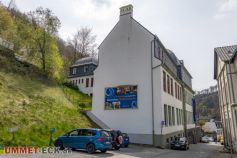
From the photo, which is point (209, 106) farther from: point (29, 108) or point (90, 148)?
point (90, 148)

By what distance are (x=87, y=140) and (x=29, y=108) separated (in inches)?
331

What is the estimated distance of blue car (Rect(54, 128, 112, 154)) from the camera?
46.3 ft

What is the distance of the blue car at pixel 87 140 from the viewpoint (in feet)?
46.3

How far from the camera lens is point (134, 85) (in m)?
25.0

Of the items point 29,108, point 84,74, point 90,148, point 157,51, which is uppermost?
point 84,74

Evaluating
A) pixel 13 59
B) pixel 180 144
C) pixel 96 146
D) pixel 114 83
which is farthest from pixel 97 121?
pixel 13 59

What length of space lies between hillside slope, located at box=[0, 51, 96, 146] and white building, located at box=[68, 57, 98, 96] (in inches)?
592

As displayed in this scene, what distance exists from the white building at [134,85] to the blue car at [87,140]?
9481 mm

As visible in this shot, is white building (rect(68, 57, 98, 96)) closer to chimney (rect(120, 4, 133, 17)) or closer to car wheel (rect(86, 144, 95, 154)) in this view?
chimney (rect(120, 4, 133, 17))

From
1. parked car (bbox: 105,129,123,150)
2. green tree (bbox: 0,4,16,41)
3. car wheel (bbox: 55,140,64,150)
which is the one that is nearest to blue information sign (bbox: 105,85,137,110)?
parked car (bbox: 105,129,123,150)

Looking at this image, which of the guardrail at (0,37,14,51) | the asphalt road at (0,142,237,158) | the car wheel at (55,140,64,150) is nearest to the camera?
the asphalt road at (0,142,237,158)

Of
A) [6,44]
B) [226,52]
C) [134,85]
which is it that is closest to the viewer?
[226,52]

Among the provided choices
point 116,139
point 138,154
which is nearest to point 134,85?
point 116,139

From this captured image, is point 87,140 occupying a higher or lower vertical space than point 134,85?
lower
